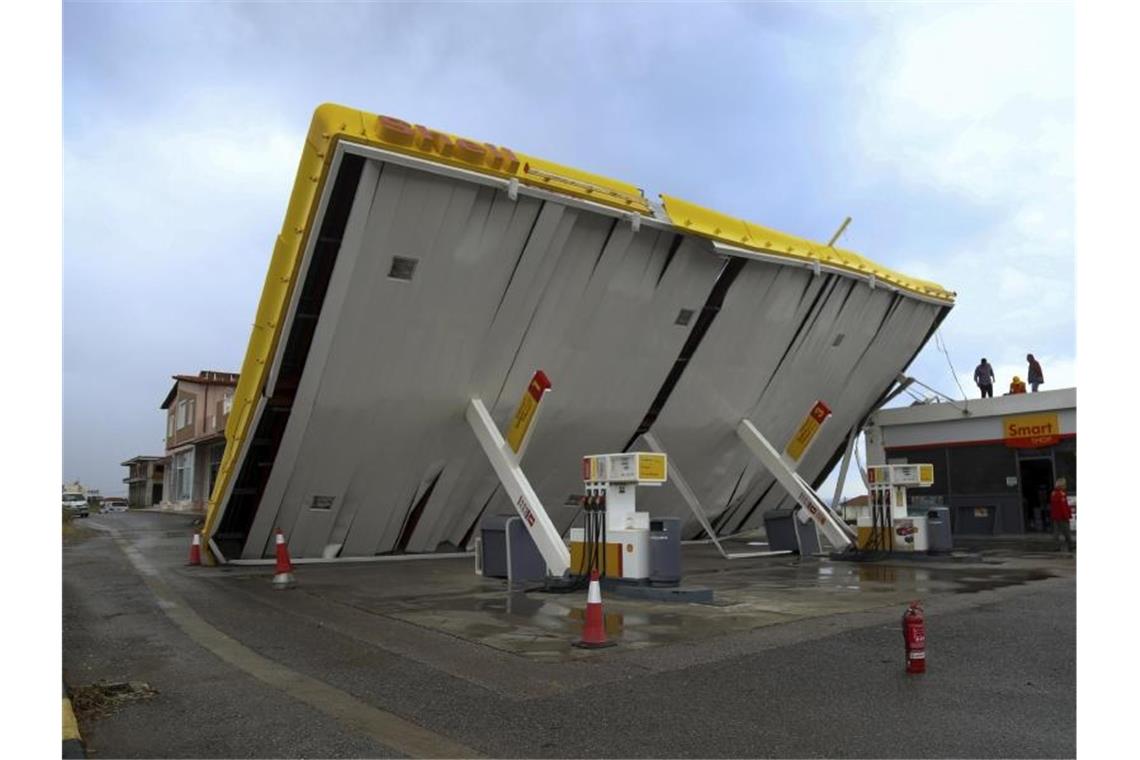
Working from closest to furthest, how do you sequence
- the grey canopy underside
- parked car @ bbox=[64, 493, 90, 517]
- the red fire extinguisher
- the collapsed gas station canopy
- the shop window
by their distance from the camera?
the red fire extinguisher → the collapsed gas station canopy → the grey canopy underside → the shop window → parked car @ bbox=[64, 493, 90, 517]

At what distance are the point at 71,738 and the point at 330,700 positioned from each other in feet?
5.05

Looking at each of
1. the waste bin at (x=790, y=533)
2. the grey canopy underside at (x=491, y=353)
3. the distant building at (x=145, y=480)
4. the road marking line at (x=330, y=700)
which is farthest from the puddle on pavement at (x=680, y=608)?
the distant building at (x=145, y=480)

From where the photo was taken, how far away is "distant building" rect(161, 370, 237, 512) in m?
37.8

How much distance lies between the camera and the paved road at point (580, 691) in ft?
15.0

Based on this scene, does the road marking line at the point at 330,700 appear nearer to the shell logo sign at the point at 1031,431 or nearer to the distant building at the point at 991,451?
the distant building at the point at 991,451

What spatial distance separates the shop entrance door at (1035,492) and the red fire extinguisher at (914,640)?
1784 centimetres

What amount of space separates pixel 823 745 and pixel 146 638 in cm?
640

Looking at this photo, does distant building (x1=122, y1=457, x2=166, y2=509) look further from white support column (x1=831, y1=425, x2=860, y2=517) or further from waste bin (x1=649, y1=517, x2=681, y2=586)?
waste bin (x1=649, y1=517, x2=681, y2=586)

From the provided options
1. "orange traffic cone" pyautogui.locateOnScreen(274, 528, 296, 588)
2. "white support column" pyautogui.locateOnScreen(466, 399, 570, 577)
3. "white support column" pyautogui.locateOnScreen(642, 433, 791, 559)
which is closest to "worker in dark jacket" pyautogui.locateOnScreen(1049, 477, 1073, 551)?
"white support column" pyautogui.locateOnScreen(642, 433, 791, 559)

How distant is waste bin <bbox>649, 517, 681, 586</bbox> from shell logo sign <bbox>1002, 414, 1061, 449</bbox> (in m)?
14.8

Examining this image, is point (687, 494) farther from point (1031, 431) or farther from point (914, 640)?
point (1031, 431)

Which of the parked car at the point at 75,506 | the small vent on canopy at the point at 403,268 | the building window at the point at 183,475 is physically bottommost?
the parked car at the point at 75,506

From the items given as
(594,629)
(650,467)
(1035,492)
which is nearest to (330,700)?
(594,629)

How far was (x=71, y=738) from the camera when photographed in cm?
445
